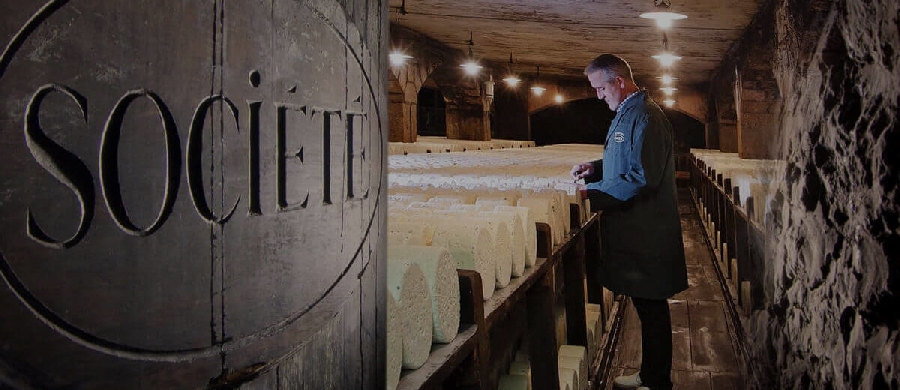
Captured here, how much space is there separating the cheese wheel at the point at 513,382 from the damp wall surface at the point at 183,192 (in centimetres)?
223

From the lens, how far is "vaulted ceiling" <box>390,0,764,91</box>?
303 inches

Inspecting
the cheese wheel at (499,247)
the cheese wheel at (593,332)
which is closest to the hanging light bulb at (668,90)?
the cheese wheel at (593,332)

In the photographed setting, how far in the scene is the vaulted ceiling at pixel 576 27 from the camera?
769cm

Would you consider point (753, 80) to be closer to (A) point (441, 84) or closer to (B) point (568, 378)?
(A) point (441, 84)

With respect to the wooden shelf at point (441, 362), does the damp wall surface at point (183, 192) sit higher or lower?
higher

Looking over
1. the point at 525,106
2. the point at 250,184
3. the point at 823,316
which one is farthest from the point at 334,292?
the point at 525,106

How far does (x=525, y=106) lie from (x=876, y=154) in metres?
17.1

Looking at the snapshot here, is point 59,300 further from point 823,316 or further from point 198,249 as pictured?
point 823,316

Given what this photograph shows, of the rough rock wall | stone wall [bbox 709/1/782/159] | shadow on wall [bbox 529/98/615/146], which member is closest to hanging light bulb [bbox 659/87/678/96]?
stone wall [bbox 709/1/782/159]

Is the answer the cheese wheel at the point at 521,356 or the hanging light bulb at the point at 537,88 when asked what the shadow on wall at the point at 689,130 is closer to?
the hanging light bulb at the point at 537,88

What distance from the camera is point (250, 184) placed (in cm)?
88

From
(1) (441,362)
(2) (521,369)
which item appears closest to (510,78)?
(2) (521,369)

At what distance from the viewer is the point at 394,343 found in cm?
151

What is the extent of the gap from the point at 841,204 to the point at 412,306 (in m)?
1.50
